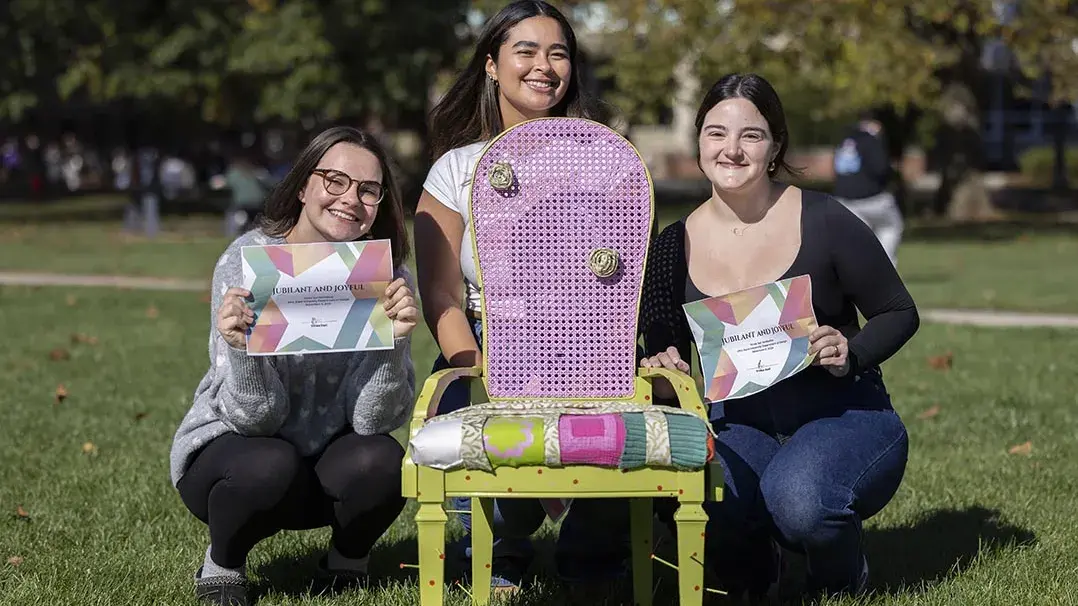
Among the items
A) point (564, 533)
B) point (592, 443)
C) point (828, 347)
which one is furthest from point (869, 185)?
point (592, 443)

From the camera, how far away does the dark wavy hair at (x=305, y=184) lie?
13.1 ft

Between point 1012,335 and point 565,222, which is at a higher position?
point 565,222

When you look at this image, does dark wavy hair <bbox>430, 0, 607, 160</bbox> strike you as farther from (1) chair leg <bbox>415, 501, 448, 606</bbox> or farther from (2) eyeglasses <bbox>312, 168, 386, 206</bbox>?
(1) chair leg <bbox>415, 501, 448, 606</bbox>

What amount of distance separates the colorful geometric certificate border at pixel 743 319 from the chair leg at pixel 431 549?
0.83 metres

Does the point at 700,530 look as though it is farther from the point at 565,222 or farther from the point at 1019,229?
the point at 1019,229

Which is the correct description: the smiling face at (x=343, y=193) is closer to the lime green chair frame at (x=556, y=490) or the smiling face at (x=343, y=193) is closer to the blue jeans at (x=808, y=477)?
the lime green chair frame at (x=556, y=490)

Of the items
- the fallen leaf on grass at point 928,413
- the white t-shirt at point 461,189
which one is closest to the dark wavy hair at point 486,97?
the white t-shirt at point 461,189

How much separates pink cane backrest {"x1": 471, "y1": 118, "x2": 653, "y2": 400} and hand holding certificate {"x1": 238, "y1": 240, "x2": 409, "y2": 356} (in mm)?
359

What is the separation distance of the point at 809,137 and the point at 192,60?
2629 centimetres

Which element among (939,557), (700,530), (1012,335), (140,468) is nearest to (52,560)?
(140,468)

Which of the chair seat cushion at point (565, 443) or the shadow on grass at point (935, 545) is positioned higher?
the chair seat cushion at point (565, 443)

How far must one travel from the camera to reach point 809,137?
1911 inches

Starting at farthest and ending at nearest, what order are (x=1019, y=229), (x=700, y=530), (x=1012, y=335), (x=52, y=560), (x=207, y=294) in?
(x=1019, y=229) → (x=207, y=294) → (x=1012, y=335) → (x=52, y=560) → (x=700, y=530)

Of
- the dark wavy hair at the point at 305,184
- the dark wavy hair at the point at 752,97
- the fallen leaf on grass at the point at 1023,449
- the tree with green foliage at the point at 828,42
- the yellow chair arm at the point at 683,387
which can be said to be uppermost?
the tree with green foliage at the point at 828,42
